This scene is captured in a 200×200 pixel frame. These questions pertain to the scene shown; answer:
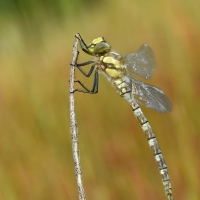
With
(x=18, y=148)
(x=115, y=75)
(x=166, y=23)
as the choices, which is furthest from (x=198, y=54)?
(x=18, y=148)

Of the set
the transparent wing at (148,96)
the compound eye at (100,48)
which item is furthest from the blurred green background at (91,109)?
the compound eye at (100,48)

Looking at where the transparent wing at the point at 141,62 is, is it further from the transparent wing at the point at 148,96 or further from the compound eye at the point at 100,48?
the compound eye at the point at 100,48

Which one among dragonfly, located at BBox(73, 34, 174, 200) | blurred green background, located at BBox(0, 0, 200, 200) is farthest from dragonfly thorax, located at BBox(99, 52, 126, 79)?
blurred green background, located at BBox(0, 0, 200, 200)

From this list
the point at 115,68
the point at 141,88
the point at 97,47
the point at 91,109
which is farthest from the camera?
the point at 91,109

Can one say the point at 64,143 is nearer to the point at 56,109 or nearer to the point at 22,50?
the point at 56,109

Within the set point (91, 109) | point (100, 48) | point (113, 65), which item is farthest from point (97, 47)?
point (91, 109)

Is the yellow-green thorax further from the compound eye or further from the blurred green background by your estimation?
the blurred green background

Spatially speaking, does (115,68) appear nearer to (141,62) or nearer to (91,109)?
(141,62)
